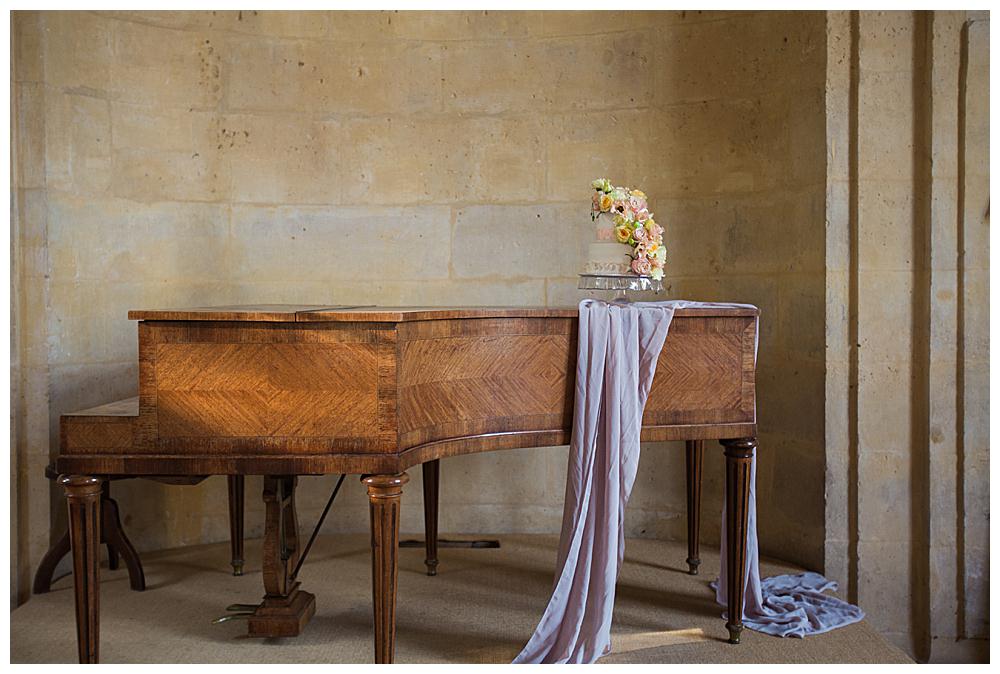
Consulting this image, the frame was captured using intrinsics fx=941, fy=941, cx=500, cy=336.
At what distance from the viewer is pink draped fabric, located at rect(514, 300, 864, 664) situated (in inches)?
117

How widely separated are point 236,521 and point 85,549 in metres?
1.42

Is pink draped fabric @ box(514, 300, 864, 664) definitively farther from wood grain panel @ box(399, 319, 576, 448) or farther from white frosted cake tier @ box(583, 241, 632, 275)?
white frosted cake tier @ box(583, 241, 632, 275)

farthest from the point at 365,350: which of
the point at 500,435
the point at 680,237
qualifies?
the point at 680,237

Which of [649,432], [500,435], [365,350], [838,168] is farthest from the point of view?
[838,168]

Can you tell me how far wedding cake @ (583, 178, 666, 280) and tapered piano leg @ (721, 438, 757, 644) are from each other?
664 millimetres

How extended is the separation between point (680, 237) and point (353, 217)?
1.66 metres

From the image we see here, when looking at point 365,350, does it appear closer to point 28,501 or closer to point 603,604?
point 603,604

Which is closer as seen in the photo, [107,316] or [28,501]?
[28,501]

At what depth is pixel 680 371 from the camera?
10.2 ft

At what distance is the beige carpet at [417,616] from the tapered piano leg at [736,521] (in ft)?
0.42

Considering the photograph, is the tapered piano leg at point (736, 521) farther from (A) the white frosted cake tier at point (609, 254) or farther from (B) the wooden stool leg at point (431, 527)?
(B) the wooden stool leg at point (431, 527)

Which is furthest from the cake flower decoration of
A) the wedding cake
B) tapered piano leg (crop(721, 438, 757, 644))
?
tapered piano leg (crop(721, 438, 757, 644))

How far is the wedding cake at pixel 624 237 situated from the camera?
3.25 m

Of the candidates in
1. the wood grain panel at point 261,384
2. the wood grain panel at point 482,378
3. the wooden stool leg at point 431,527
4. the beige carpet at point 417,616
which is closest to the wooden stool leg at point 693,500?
the beige carpet at point 417,616
